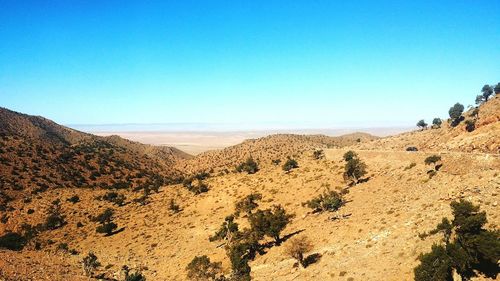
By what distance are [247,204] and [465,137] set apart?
1953 inches

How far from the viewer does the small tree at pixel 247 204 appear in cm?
5297

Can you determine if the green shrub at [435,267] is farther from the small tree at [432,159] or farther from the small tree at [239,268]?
the small tree at [432,159]

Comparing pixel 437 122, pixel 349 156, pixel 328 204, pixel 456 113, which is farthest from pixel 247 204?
pixel 437 122

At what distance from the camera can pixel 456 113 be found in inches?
3420

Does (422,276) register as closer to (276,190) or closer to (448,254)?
(448,254)

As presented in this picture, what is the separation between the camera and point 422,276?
19438 millimetres

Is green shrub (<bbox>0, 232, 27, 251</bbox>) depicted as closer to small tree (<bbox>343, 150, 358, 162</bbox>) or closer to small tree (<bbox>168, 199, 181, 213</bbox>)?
small tree (<bbox>168, 199, 181, 213</bbox>)

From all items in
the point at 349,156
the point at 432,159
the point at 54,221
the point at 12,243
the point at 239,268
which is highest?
the point at 432,159

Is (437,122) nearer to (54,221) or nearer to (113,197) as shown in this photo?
(113,197)

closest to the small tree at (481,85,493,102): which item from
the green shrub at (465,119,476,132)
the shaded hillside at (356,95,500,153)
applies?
the shaded hillside at (356,95,500,153)

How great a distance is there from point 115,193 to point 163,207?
15.0 m

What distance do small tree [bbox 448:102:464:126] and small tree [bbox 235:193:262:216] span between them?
5802 centimetres

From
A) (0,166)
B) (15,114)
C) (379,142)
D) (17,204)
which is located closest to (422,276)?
(17,204)

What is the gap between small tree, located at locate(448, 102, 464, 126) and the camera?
284 ft
